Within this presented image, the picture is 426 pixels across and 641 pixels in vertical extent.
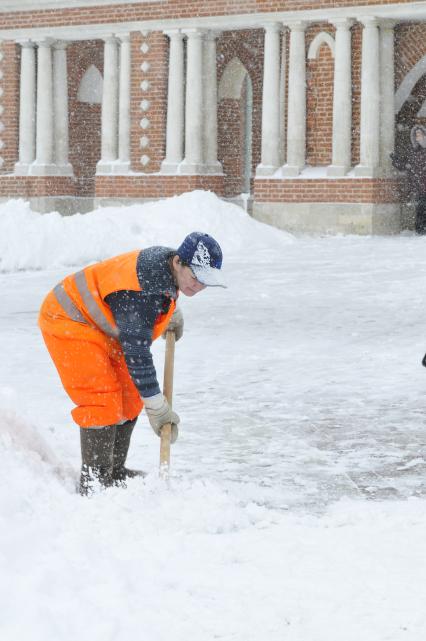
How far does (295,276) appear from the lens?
1419 cm

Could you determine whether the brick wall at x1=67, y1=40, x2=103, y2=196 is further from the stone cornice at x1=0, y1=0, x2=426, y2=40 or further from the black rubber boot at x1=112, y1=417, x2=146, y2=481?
the black rubber boot at x1=112, y1=417, x2=146, y2=481

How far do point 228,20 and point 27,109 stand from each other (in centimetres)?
495

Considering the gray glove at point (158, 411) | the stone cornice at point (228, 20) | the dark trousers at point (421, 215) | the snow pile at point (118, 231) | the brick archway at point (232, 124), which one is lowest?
the gray glove at point (158, 411)

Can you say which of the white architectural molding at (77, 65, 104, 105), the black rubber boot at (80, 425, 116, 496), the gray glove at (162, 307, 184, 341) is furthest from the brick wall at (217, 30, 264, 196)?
the black rubber boot at (80, 425, 116, 496)

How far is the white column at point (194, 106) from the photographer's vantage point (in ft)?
74.2

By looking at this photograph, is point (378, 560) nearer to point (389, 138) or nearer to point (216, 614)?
point (216, 614)

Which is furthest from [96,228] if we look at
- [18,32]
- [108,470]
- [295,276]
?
[108,470]

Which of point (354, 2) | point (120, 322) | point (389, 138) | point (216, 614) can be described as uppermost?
point (354, 2)

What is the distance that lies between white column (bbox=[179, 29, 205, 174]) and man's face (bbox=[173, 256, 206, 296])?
18254mm

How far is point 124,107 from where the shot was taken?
77.7 ft

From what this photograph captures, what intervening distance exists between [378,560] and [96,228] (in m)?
12.9

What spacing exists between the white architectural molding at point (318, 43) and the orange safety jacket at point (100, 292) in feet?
56.3

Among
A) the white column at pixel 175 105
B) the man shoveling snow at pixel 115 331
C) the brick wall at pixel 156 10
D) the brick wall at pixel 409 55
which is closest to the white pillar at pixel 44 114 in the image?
the brick wall at pixel 156 10

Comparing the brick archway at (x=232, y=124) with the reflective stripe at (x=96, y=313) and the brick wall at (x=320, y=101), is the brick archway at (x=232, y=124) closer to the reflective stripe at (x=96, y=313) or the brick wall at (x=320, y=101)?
the brick wall at (x=320, y=101)
